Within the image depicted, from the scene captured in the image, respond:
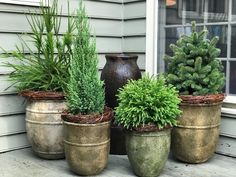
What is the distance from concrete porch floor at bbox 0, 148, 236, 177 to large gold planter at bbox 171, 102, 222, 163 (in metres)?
0.11

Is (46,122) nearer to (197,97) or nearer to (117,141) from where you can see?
(117,141)

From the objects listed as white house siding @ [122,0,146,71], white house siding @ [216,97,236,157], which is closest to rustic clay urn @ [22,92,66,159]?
white house siding @ [122,0,146,71]

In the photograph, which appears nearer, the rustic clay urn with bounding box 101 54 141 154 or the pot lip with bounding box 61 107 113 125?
the pot lip with bounding box 61 107 113 125

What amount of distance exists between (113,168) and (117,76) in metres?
0.84

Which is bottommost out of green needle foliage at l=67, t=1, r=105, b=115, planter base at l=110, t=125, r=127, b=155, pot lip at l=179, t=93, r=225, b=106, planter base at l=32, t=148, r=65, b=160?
planter base at l=32, t=148, r=65, b=160

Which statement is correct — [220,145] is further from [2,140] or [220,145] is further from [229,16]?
[2,140]

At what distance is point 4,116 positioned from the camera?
3.57m

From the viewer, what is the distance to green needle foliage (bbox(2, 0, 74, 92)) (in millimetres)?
3352

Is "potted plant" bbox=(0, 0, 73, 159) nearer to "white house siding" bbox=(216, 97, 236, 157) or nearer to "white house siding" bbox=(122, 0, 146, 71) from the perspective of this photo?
"white house siding" bbox=(122, 0, 146, 71)

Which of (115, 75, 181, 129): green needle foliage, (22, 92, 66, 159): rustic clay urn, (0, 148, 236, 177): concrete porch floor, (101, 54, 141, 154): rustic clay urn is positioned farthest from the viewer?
(101, 54, 141, 154): rustic clay urn

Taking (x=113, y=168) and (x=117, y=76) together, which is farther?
(x=117, y=76)

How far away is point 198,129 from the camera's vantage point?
317cm

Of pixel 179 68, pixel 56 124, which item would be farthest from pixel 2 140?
pixel 179 68

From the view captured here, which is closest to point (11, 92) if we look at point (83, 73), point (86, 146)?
point (83, 73)
